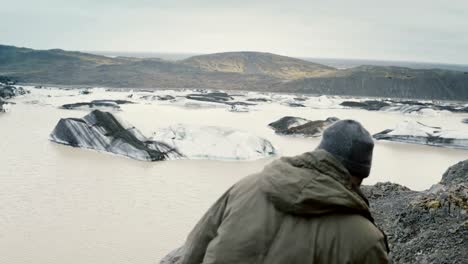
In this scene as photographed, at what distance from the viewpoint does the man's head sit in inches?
74.4

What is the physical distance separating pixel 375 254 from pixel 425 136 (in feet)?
64.6

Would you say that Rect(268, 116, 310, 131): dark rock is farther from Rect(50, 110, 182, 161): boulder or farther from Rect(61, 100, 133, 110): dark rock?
Rect(61, 100, 133, 110): dark rock

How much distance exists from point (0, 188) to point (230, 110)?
1929cm

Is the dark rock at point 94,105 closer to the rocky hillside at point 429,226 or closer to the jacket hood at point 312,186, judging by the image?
the rocky hillside at point 429,226

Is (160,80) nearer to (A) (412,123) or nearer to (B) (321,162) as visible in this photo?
(A) (412,123)

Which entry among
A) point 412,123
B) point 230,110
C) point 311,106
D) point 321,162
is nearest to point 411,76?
point 311,106

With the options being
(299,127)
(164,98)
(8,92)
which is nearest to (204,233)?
(299,127)

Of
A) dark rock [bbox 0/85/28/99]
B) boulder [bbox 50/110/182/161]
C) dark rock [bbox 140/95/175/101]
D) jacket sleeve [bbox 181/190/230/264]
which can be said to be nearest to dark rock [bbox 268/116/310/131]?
boulder [bbox 50/110/182/161]

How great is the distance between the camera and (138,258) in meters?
7.42

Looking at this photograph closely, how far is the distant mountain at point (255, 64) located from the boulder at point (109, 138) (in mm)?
Answer: 50042

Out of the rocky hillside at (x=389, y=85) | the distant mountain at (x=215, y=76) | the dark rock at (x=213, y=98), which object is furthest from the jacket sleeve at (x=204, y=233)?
the rocky hillside at (x=389, y=85)

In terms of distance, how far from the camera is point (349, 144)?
6.20 ft

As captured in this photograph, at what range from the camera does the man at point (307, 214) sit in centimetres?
174

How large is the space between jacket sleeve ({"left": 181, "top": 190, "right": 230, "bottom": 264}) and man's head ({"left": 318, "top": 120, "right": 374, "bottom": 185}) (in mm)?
425
